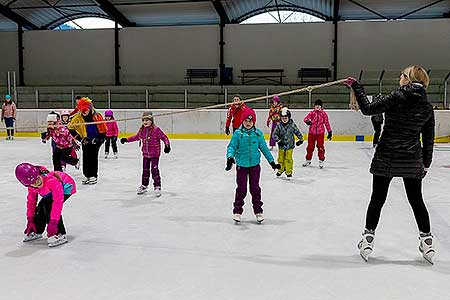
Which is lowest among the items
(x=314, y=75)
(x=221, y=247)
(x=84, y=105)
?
(x=221, y=247)

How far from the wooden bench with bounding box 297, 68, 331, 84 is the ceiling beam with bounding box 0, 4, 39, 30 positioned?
1353cm

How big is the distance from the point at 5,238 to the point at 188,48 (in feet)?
68.2

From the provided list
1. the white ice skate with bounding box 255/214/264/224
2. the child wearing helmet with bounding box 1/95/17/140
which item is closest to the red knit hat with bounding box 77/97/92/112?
the white ice skate with bounding box 255/214/264/224

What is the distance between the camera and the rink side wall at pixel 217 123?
14422mm

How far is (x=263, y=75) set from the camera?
2330 cm

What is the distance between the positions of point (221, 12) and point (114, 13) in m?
4.89

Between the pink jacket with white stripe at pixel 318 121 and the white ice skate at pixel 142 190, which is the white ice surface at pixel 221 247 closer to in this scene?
the white ice skate at pixel 142 190

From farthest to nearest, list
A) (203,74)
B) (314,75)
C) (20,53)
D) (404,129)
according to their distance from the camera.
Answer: (20,53)
(203,74)
(314,75)
(404,129)

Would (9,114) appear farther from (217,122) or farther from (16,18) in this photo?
(16,18)

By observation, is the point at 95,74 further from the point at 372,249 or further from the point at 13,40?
the point at 372,249

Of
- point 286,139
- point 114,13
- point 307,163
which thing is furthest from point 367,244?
point 114,13

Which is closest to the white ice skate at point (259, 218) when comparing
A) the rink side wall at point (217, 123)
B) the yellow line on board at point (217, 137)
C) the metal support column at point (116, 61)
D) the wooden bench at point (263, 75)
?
the yellow line on board at point (217, 137)

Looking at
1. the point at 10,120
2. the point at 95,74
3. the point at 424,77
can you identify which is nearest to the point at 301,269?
the point at 424,77

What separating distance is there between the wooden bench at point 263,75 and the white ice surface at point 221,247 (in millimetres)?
16262
